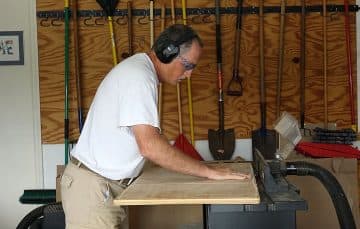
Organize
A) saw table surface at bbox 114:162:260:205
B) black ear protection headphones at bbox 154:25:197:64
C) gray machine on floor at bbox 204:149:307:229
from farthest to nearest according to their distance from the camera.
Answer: black ear protection headphones at bbox 154:25:197:64 → gray machine on floor at bbox 204:149:307:229 → saw table surface at bbox 114:162:260:205

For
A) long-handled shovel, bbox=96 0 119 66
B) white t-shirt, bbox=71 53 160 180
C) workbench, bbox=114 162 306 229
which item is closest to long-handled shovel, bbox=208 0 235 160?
long-handled shovel, bbox=96 0 119 66

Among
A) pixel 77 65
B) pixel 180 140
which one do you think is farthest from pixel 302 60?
pixel 77 65

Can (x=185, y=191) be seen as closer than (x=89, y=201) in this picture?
Yes

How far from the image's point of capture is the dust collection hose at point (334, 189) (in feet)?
7.14

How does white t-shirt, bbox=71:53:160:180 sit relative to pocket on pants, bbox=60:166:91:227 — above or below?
above

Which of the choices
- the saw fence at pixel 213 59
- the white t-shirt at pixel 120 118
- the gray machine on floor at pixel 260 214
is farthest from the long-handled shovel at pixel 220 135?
the gray machine on floor at pixel 260 214

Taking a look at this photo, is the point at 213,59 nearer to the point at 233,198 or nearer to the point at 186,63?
the point at 186,63

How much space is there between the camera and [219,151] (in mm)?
3596

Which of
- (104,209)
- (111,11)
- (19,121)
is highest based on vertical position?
(111,11)

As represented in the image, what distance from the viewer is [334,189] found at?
2.19 metres

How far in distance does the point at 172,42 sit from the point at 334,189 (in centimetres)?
89

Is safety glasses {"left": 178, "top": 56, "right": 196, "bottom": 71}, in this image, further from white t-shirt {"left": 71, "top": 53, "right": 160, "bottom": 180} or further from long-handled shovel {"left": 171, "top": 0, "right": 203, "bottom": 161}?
long-handled shovel {"left": 171, "top": 0, "right": 203, "bottom": 161}

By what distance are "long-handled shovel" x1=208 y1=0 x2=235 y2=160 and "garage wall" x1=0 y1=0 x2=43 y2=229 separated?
3.89ft

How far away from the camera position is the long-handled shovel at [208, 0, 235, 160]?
3551 mm
